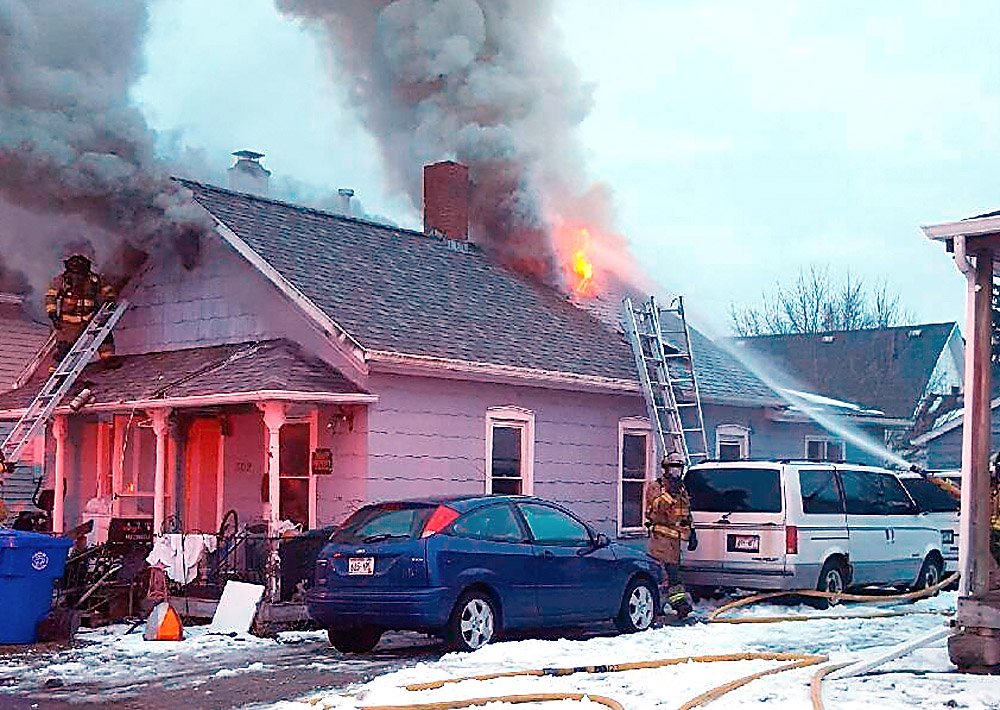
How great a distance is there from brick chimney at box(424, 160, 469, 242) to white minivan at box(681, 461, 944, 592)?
23.7ft

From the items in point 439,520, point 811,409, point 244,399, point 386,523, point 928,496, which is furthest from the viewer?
point 811,409

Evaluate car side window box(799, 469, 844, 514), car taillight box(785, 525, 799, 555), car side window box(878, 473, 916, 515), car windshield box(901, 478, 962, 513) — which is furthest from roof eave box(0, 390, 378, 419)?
car windshield box(901, 478, 962, 513)

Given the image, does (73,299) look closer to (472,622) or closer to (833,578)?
(472,622)

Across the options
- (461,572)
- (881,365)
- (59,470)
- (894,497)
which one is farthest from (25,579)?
(881,365)

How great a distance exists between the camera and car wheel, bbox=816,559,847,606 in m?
15.6

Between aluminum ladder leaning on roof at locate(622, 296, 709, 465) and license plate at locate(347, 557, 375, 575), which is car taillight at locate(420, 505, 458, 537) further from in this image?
aluminum ladder leaning on roof at locate(622, 296, 709, 465)

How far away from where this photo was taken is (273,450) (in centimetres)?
1509

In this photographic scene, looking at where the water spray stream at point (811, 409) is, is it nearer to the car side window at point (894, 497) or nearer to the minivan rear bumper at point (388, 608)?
the car side window at point (894, 497)

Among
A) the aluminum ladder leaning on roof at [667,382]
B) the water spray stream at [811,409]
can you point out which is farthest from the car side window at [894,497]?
the water spray stream at [811,409]

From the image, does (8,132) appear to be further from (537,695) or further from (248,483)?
(537,695)

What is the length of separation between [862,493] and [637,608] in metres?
4.17

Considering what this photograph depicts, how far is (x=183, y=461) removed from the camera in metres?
17.9

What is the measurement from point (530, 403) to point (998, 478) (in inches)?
308

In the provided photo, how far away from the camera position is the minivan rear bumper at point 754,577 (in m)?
15.1
